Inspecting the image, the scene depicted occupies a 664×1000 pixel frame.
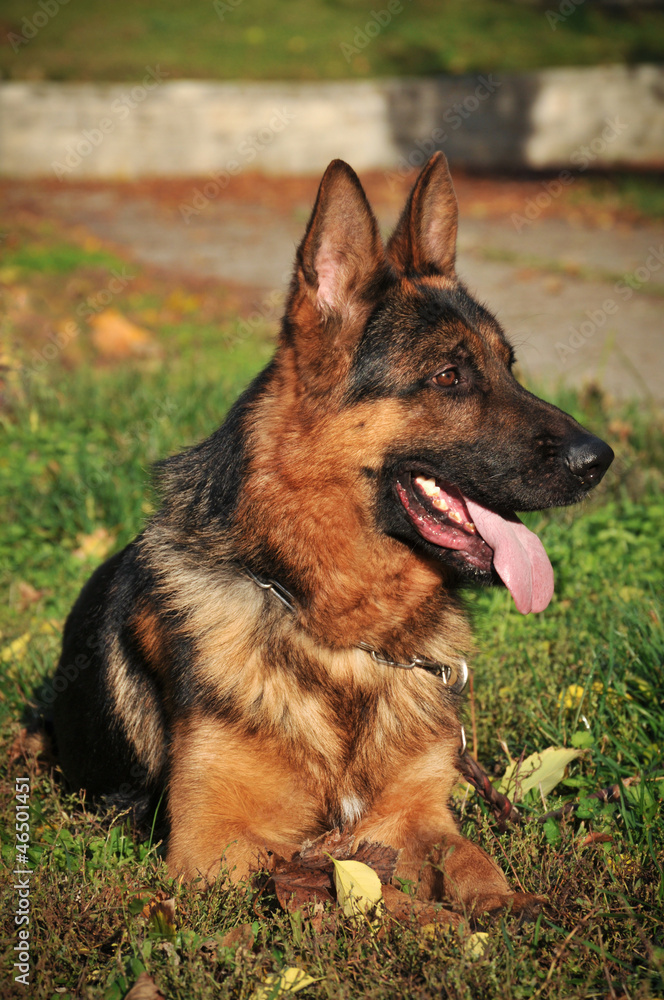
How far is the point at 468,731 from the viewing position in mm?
3586

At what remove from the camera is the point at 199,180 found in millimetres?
15844

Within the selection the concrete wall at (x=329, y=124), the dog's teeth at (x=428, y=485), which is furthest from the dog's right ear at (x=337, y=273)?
the concrete wall at (x=329, y=124)

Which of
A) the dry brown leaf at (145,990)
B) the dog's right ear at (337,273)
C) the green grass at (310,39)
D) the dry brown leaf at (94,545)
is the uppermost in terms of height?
the green grass at (310,39)

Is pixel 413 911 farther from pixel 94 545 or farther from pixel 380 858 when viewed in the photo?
pixel 94 545

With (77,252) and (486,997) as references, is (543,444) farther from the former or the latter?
(77,252)

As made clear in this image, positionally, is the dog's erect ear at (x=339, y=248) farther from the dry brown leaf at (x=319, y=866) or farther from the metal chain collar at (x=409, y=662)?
the dry brown leaf at (x=319, y=866)

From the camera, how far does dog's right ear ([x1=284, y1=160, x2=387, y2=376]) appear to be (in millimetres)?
2818

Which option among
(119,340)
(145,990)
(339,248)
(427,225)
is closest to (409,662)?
(145,990)

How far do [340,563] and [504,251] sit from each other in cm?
982

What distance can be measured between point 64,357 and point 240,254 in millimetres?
4829

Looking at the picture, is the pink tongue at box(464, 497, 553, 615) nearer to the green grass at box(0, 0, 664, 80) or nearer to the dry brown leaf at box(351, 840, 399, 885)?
the dry brown leaf at box(351, 840, 399, 885)

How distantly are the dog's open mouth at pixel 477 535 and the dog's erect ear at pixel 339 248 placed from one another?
2.23 ft

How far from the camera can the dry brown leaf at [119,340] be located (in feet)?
27.2

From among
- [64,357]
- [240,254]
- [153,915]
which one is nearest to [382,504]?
[153,915]
